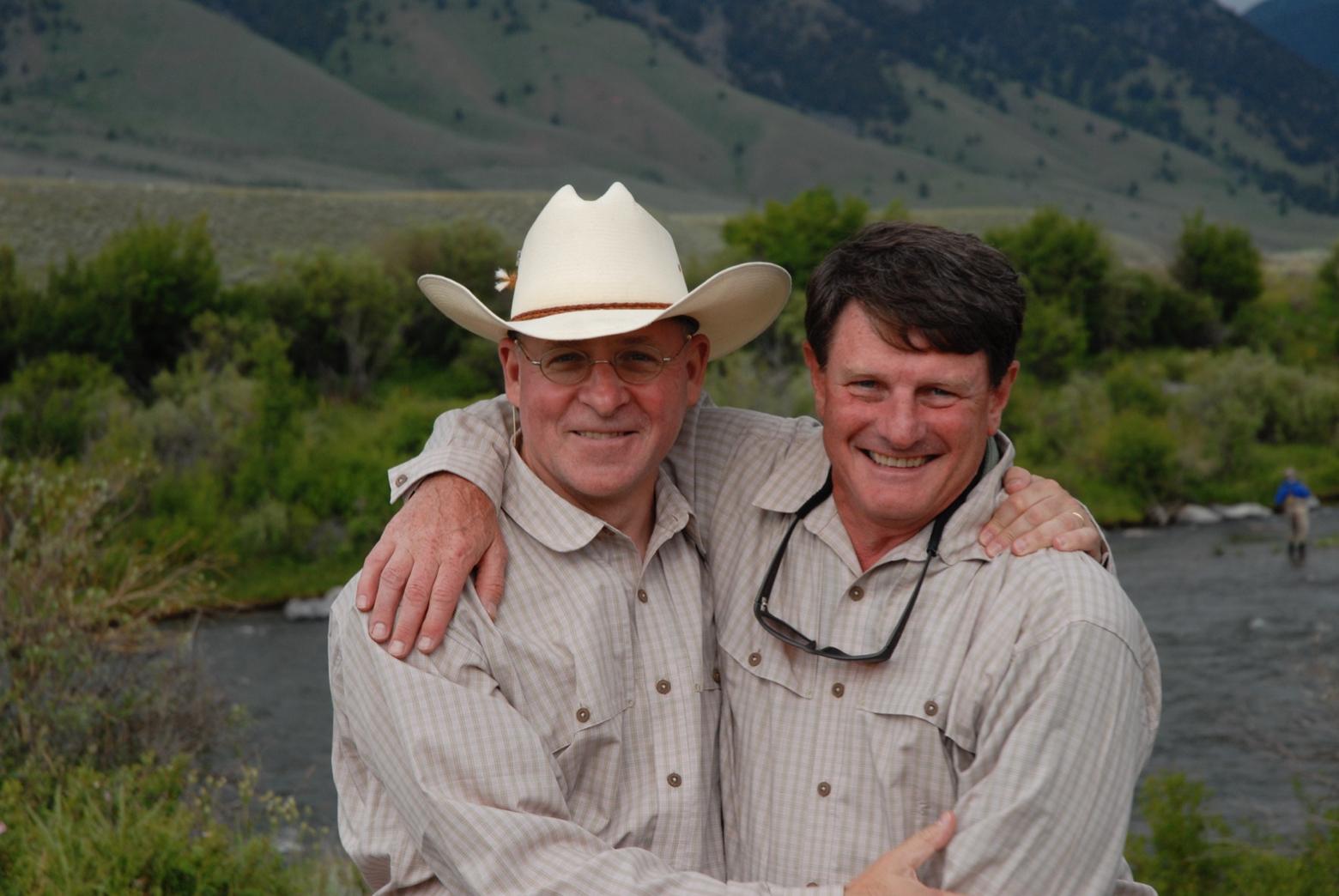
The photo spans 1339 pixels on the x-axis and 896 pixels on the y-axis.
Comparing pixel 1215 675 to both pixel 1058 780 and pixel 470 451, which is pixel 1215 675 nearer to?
pixel 470 451

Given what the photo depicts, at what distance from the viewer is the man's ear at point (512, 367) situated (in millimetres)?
3668

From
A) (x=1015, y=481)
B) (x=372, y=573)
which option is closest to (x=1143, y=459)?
(x=1015, y=481)

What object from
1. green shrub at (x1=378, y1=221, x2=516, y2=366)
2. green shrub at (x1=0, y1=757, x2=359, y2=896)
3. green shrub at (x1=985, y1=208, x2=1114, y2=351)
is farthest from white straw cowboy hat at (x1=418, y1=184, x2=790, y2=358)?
green shrub at (x1=985, y1=208, x2=1114, y2=351)

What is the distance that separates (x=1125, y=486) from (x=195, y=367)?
24.5 m

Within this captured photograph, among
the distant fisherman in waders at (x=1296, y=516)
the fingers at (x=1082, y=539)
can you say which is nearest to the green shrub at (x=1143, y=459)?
the distant fisherman in waders at (x=1296, y=516)

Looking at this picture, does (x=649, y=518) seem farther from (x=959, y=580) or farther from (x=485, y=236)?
(x=485, y=236)

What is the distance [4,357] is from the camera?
42281 mm

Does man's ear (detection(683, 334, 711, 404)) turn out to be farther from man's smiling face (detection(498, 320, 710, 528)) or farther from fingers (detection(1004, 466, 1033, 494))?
fingers (detection(1004, 466, 1033, 494))

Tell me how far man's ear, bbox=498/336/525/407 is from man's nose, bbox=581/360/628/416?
0.74 feet

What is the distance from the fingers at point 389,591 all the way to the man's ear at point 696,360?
2.98ft

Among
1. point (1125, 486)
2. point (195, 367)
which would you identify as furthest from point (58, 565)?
→ point (1125, 486)

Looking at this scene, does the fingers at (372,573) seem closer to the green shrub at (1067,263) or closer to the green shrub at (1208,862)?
the green shrub at (1208,862)

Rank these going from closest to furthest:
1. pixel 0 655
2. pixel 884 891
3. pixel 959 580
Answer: pixel 884 891 → pixel 959 580 → pixel 0 655

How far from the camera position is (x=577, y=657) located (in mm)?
3375
